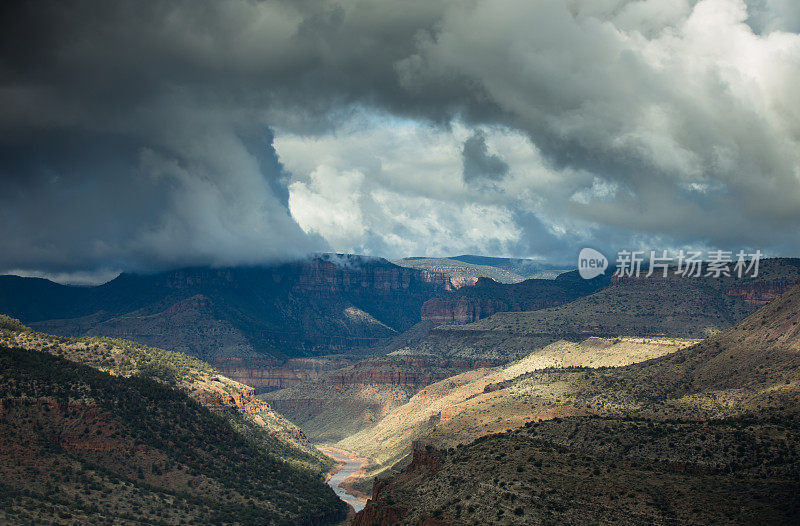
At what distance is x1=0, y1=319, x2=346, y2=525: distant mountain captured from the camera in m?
113

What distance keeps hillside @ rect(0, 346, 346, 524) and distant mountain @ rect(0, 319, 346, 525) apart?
198mm

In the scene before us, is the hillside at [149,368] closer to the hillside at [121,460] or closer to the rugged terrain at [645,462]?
the hillside at [121,460]

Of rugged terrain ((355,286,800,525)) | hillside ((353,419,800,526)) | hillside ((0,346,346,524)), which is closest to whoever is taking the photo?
hillside ((353,419,800,526))

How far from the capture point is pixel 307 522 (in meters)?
144

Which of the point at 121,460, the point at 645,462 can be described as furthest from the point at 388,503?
the point at 121,460

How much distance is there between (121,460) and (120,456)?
66 cm

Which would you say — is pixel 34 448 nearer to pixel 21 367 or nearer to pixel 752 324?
pixel 21 367

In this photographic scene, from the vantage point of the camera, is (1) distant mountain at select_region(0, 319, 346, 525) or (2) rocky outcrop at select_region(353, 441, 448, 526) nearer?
(2) rocky outcrop at select_region(353, 441, 448, 526)

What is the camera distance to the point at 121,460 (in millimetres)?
128750

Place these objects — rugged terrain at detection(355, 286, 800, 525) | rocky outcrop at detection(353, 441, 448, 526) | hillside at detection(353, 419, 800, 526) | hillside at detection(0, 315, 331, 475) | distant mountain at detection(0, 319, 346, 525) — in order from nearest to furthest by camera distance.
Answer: hillside at detection(353, 419, 800, 526) < rugged terrain at detection(355, 286, 800, 525) < rocky outcrop at detection(353, 441, 448, 526) < distant mountain at detection(0, 319, 346, 525) < hillside at detection(0, 315, 331, 475)

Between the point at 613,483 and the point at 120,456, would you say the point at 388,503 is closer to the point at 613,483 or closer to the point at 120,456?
the point at 613,483

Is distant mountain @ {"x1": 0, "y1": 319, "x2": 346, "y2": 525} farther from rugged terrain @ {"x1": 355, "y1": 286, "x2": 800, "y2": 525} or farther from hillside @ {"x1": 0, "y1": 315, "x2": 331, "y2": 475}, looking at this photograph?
rugged terrain @ {"x1": 355, "y1": 286, "x2": 800, "y2": 525}

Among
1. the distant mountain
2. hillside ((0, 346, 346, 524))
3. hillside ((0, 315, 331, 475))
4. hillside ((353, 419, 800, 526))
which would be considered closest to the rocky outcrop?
hillside ((353, 419, 800, 526))

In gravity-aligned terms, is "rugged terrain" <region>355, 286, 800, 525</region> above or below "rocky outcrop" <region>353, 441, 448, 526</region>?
above
